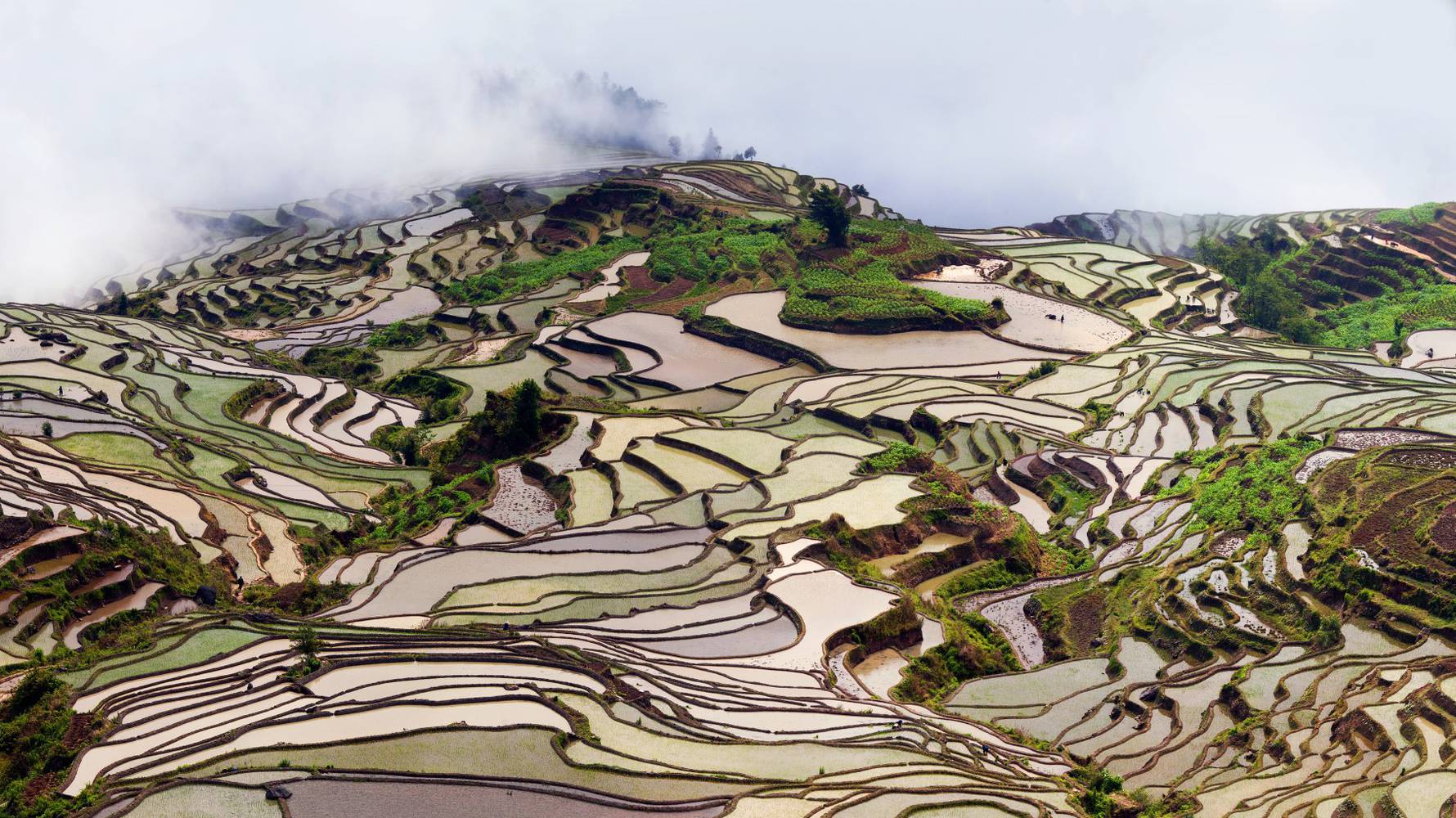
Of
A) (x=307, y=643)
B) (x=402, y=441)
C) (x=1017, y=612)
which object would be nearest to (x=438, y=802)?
(x=307, y=643)

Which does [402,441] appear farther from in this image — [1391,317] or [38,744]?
[1391,317]

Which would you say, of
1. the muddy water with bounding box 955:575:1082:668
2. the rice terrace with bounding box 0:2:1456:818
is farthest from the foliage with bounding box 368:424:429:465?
the muddy water with bounding box 955:575:1082:668

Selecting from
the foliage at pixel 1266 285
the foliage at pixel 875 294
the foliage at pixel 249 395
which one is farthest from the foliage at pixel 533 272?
the foliage at pixel 1266 285

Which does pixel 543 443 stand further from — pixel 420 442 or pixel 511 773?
pixel 511 773

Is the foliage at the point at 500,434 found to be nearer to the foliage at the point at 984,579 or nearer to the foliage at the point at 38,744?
the foliage at the point at 984,579

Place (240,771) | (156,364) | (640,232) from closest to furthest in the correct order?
(240,771), (156,364), (640,232)

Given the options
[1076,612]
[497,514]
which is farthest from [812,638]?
[497,514]
